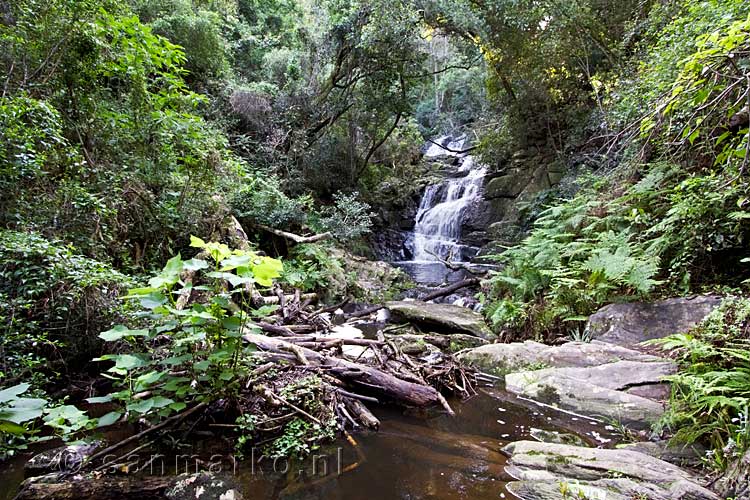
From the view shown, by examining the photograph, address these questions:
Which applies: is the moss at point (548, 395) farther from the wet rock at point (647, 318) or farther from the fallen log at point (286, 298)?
the fallen log at point (286, 298)

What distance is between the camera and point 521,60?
12.0 m

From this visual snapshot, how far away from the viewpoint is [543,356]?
5.18 m

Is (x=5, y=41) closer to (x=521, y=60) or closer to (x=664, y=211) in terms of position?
(x=664, y=211)

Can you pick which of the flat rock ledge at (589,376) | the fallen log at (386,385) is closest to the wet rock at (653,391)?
the flat rock ledge at (589,376)

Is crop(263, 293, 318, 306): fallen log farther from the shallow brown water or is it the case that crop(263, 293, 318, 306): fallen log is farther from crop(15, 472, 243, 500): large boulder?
crop(15, 472, 243, 500): large boulder

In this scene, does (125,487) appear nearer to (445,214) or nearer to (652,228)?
(652,228)

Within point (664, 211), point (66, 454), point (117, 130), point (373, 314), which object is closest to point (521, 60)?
point (664, 211)

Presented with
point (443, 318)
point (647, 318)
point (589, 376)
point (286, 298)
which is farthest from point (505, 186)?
point (589, 376)

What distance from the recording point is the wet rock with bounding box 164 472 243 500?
7.97ft

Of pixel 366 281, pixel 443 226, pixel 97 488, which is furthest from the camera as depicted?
pixel 443 226

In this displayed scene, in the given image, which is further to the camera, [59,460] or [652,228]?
[652,228]

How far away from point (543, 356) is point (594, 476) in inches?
101

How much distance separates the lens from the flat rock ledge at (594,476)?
8.16 feet

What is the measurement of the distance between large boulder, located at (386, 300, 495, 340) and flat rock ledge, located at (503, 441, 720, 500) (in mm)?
3734
